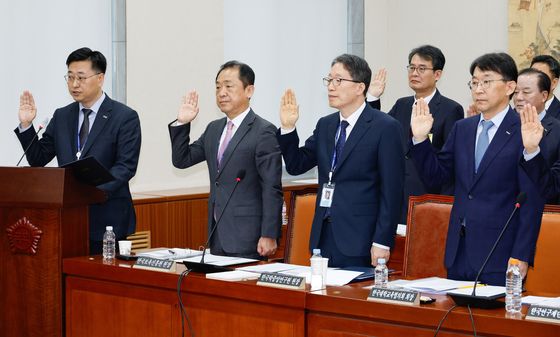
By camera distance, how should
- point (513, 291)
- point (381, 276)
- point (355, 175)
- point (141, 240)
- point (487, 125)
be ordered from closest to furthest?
point (513, 291) → point (381, 276) → point (487, 125) → point (355, 175) → point (141, 240)

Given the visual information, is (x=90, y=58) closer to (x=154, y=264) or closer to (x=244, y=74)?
(x=244, y=74)

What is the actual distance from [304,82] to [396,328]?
17.5 feet

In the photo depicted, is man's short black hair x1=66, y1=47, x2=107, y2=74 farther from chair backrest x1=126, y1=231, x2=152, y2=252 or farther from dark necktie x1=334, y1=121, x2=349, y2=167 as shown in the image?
chair backrest x1=126, y1=231, x2=152, y2=252

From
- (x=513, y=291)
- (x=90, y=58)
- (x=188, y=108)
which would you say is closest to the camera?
(x=513, y=291)

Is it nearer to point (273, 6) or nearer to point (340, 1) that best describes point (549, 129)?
point (273, 6)

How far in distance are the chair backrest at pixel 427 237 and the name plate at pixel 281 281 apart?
813mm

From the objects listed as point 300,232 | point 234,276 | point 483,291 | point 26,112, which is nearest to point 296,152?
point 300,232

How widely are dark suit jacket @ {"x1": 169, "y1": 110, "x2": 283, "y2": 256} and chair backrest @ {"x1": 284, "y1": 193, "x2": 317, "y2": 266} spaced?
94 millimetres

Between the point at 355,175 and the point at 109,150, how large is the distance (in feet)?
3.98

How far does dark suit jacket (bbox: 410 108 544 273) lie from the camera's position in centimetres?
317

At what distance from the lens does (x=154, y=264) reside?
3439 millimetres

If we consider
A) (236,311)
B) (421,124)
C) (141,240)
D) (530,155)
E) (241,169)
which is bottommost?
(141,240)

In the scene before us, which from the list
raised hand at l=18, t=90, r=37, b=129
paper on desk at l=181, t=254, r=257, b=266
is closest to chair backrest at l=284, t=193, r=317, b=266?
paper on desk at l=181, t=254, r=257, b=266

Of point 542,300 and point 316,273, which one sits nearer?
point 542,300
